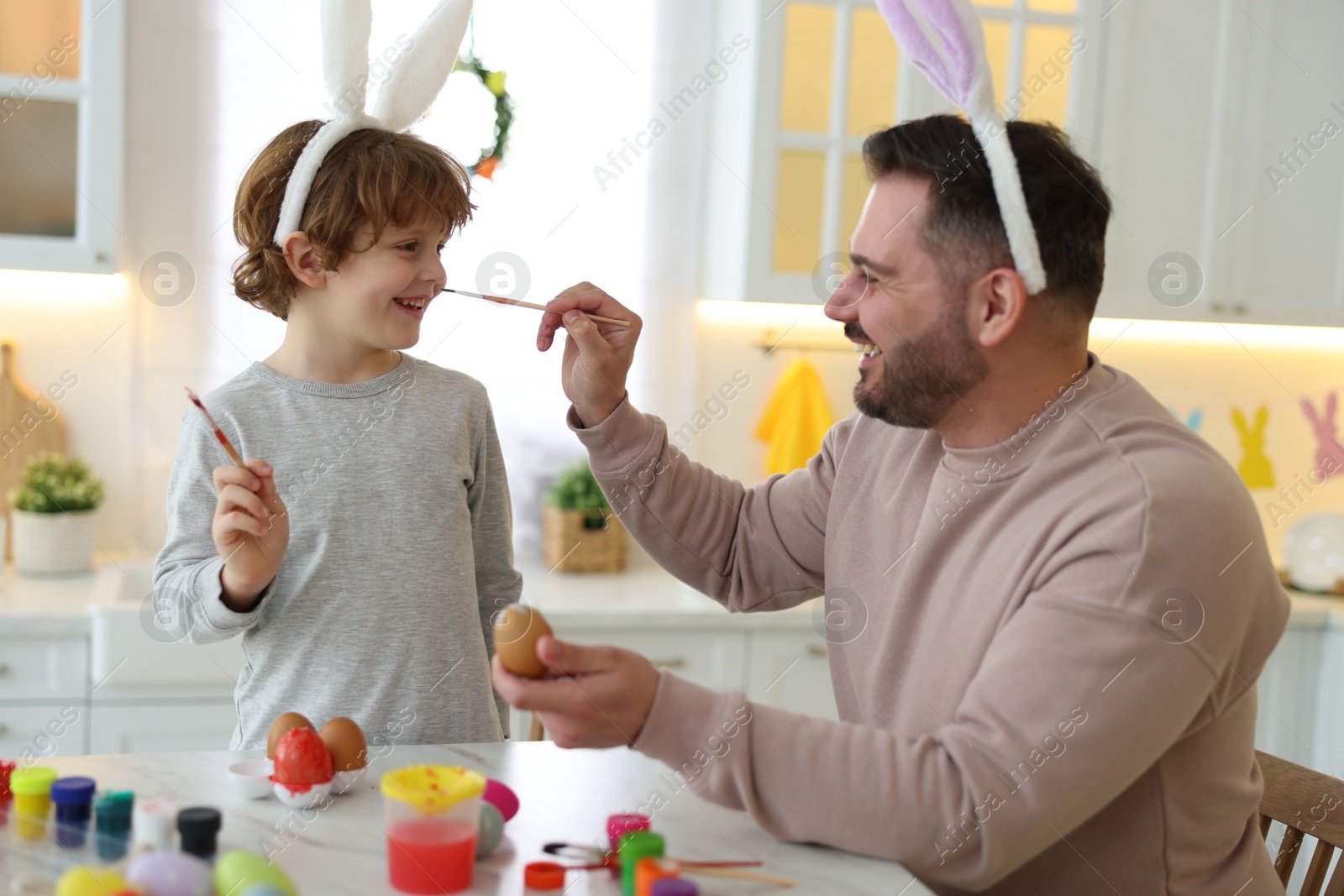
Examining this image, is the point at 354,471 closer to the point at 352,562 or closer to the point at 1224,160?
the point at 352,562

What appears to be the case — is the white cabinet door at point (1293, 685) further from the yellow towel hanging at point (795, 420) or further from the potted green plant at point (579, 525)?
the potted green plant at point (579, 525)

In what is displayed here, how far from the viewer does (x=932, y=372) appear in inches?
50.1

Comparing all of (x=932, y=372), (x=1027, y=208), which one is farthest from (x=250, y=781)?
(x=1027, y=208)

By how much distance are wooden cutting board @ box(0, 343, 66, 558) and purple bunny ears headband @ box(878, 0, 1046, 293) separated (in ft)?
6.95

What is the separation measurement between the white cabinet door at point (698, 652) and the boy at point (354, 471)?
0.83 metres

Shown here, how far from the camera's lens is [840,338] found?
9.66 ft

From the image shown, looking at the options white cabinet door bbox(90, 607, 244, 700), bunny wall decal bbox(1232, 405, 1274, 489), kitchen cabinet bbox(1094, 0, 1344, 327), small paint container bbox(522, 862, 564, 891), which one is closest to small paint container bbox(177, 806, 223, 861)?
small paint container bbox(522, 862, 564, 891)

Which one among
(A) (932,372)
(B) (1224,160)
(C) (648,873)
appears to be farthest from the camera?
(B) (1224,160)

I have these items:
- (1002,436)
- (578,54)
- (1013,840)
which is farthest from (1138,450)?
(578,54)

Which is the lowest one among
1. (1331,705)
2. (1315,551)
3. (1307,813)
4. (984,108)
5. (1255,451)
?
(1331,705)

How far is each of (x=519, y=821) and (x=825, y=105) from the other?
197 cm

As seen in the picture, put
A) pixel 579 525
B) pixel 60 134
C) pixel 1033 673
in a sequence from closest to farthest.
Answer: pixel 1033 673, pixel 60 134, pixel 579 525

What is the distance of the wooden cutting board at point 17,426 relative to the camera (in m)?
2.46

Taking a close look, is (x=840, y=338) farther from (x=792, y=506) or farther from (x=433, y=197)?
(x=433, y=197)
